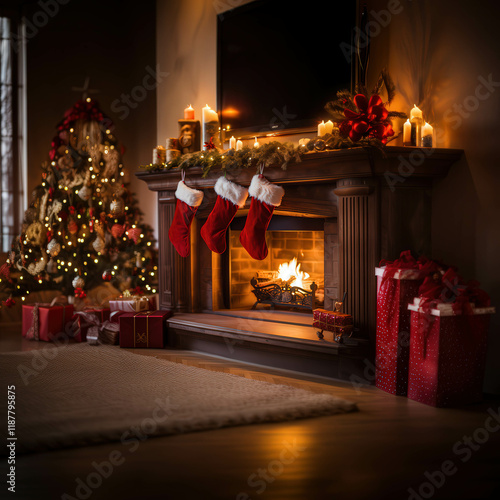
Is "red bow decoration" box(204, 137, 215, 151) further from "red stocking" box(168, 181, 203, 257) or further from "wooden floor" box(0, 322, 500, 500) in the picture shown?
"wooden floor" box(0, 322, 500, 500)

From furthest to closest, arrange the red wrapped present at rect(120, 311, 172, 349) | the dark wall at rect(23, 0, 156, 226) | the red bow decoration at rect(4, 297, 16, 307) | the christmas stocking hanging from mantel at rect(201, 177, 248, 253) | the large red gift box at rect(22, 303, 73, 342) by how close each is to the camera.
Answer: the dark wall at rect(23, 0, 156, 226)
the red bow decoration at rect(4, 297, 16, 307)
the large red gift box at rect(22, 303, 73, 342)
the red wrapped present at rect(120, 311, 172, 349)
the christmas stocking hanging from mantel at rect(201, 177, 248, 253)

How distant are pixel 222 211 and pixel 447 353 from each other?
80.9 inches

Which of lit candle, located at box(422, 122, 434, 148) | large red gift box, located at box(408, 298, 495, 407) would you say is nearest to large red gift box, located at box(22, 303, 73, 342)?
large red gift box, located at box(408, 298, 495, 407)

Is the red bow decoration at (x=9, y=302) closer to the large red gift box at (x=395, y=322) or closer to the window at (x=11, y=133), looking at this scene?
the window at (x=11, y=133)

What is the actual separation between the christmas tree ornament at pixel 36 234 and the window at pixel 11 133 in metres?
0.46

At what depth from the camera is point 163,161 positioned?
521 cm

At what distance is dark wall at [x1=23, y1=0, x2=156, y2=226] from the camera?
242 inches

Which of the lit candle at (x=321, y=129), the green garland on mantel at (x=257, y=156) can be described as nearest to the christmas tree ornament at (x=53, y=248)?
the green garland on mantel at (x=257, y=156)

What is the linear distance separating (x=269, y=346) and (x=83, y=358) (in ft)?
4.49

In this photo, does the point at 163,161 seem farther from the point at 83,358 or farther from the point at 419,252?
the point at 419,252

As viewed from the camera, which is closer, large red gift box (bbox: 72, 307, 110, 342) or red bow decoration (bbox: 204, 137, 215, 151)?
red bow decoration (bbox: 204, 137, 215, 151)

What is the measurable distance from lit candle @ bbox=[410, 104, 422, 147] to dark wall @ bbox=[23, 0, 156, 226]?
2936mm

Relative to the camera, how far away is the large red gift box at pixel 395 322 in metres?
3.56

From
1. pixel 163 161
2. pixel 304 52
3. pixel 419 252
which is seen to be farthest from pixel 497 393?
pixel 163 161
